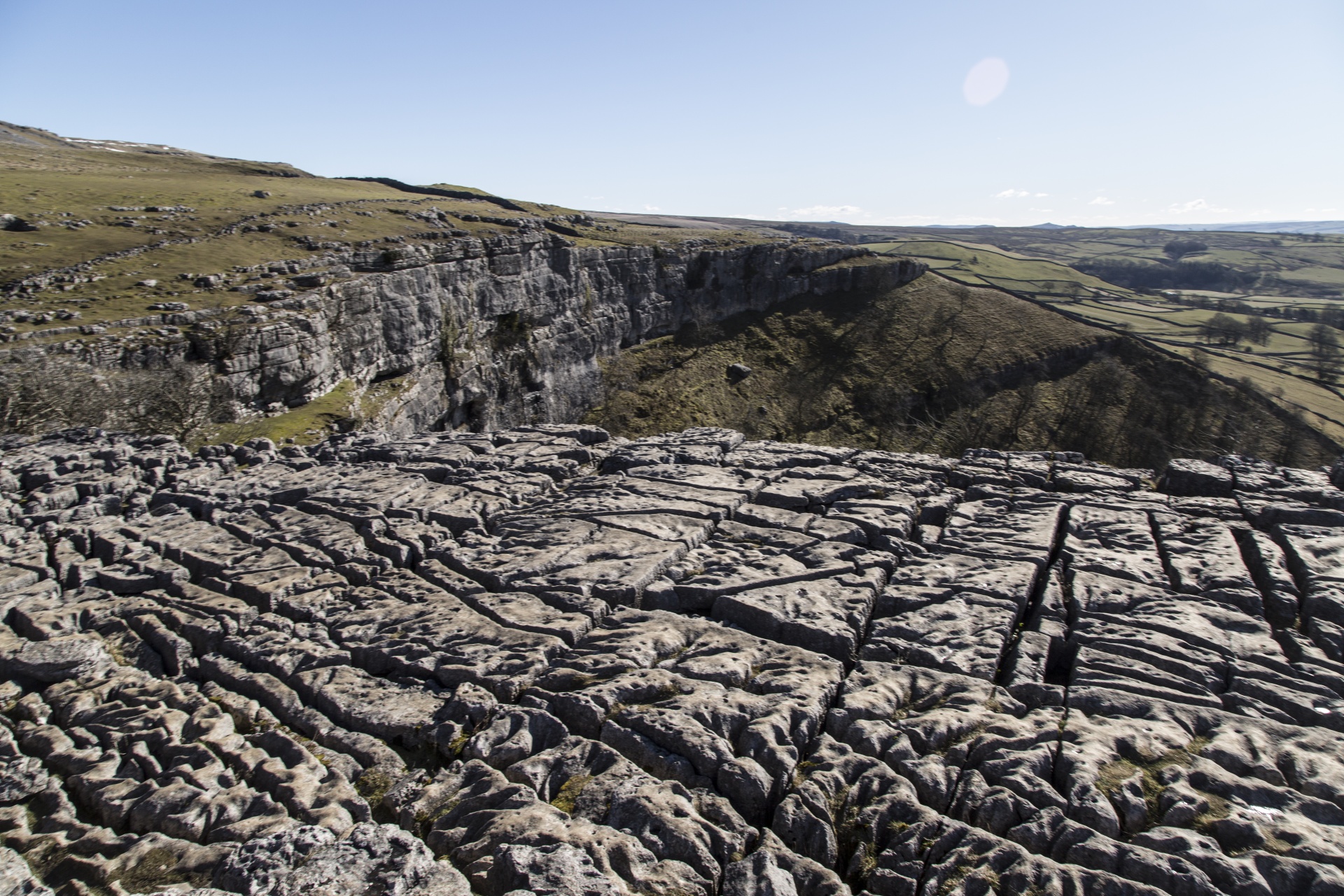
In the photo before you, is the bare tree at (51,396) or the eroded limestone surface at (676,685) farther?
the bare tree at (51,396)

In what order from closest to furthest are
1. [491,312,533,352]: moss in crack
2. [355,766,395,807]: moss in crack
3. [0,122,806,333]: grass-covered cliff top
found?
1. [355,766,395,807]: moss in crack
2. [0,122,806,333]: grass-covered cliff top
3. [491,312,533,352]: moss in crack

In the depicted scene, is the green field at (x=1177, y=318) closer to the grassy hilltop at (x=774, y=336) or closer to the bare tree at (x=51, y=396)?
the grassy hilltop at (x=774, y=336)

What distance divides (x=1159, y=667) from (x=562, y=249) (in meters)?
63.0

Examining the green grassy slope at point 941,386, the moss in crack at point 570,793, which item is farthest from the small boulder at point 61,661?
the green grassy slope at point 941,386

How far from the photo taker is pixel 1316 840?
6.65 meters

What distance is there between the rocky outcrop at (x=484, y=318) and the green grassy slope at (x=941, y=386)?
12.9 feet

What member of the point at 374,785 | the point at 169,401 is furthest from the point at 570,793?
the point at 169,401

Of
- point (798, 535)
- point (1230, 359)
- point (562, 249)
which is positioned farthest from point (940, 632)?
point (1230, 359)

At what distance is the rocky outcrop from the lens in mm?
36562

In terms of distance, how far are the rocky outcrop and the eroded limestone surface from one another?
21672mm

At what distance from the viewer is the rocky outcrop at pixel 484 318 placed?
120 feet

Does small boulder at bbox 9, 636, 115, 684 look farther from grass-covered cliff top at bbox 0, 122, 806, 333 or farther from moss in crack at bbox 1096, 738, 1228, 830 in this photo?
grass-covered cliff top at bbox 0, 122, 806, 333

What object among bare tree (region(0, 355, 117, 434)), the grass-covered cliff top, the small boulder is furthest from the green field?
bare tree (region(0, 355, 117, 434))

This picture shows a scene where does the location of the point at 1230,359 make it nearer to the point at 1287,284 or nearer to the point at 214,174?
the point at 1287,284
